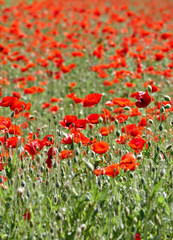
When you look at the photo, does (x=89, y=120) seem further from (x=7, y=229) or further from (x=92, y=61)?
(x=92, y=61)

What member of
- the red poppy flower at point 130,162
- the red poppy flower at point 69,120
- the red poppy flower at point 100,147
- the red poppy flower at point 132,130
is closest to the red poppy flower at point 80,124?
the red poppy flower at point 69,120

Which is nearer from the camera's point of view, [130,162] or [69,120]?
[130,162]

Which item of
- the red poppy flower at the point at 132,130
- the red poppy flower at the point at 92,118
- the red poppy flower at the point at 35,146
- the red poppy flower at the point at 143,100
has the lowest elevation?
the red poppy flower at the point at 132,130

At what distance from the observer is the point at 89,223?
2.34m

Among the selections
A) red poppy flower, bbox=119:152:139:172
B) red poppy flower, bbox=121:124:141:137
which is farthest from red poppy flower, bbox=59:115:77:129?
red poppy flower, bbox=119:152:139:172

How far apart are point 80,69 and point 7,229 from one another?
5.67m

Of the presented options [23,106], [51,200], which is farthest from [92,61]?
[51,200]

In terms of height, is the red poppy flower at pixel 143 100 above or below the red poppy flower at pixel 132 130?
above

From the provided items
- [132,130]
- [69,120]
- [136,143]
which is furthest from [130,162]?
[69,120]

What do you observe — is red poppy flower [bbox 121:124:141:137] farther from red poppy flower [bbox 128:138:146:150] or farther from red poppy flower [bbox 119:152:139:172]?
red poppy flower [bbox 119:152:139:172]

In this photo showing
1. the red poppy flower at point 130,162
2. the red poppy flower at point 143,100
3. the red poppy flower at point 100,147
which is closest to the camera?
the red poppy flower at point 130,162

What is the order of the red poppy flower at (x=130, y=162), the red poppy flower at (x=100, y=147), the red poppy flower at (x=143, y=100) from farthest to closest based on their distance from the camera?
the red poppy flower at (x=143, y=100) → the red poppy flower at (x=100, y=147) → the red poppy flower at (x=130, y=162)

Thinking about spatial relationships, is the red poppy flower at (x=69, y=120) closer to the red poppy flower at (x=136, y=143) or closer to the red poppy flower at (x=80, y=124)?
the red poppy flower at (x=80, y=124)

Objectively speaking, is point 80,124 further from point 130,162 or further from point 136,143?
point 130,162
